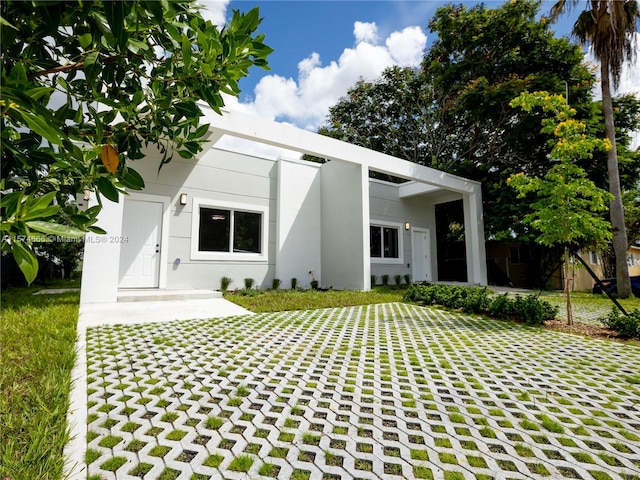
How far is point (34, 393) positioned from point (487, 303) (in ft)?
22.2

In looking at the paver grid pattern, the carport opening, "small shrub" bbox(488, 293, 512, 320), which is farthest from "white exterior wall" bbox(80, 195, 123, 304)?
the carport opening

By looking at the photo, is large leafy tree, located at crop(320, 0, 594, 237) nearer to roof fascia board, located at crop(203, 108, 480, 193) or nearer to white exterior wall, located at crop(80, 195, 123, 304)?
roof fascia board, located at crop(203, 108, 480, 193)

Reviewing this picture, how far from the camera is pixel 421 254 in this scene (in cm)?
1360

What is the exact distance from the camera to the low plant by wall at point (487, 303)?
18.5ft

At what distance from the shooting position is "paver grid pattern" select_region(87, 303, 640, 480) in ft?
5.65

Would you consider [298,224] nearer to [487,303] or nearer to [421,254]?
[487,303]

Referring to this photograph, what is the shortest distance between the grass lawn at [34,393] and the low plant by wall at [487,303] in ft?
20.9

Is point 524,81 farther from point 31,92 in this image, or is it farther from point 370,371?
point 31,92

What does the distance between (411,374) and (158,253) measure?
7078 millimetres

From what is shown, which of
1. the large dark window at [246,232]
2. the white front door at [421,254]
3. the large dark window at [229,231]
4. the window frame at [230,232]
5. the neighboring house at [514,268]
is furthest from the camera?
the neighboring house at [514,268]

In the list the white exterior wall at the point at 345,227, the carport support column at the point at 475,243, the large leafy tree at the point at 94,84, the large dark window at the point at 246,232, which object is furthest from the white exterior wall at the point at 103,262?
the carport support column at the point at 475,243

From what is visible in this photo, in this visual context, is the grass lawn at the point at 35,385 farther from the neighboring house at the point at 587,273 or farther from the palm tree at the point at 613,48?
the neighboring house at the point at 587,273

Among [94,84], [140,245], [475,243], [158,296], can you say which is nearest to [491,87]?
[475,243]

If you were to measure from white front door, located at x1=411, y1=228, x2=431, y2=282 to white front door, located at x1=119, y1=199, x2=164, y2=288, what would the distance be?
943 cm
